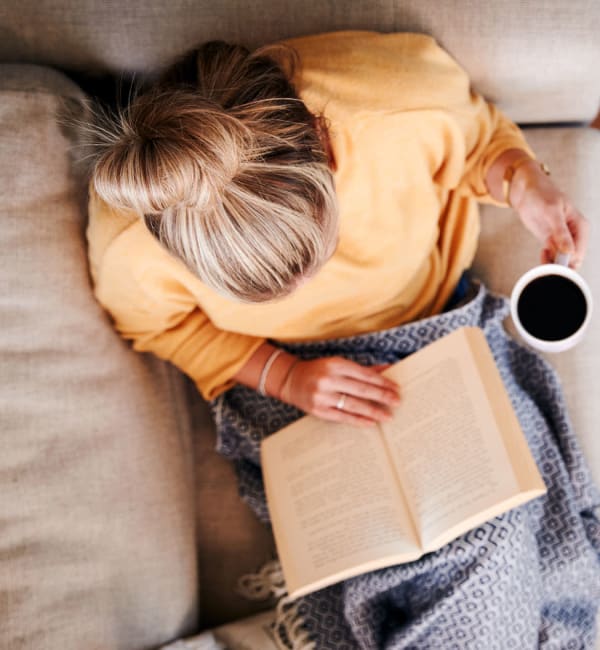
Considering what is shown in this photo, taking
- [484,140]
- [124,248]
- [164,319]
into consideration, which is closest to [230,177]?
[124,248]

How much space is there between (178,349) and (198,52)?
1.31 feet

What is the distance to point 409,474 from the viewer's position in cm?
81

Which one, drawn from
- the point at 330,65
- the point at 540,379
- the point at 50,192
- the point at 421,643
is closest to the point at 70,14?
the point at 50,192

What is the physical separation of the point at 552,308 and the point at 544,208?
0.16m

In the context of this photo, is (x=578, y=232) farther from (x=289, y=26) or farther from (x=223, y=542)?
(x=223, y=542)

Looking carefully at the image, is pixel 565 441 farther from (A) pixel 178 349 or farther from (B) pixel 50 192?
(B) pixel 50 192

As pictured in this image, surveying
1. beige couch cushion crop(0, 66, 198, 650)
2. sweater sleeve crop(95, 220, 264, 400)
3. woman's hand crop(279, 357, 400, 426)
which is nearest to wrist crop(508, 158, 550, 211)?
woman's hand crop(279, 357, 400, 426)

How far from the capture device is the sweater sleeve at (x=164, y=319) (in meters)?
0.80

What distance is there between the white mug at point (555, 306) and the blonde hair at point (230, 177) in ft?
0.71

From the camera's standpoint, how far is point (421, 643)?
2.85ft

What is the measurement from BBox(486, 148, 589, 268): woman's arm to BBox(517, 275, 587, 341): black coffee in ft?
0.23

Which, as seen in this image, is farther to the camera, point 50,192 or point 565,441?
point 565,441

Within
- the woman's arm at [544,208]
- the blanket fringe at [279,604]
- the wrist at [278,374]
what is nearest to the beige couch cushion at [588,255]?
the woman's arm at [544,208]

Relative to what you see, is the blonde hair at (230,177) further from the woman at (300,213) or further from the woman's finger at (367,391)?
the woman's finger at (367,391)
